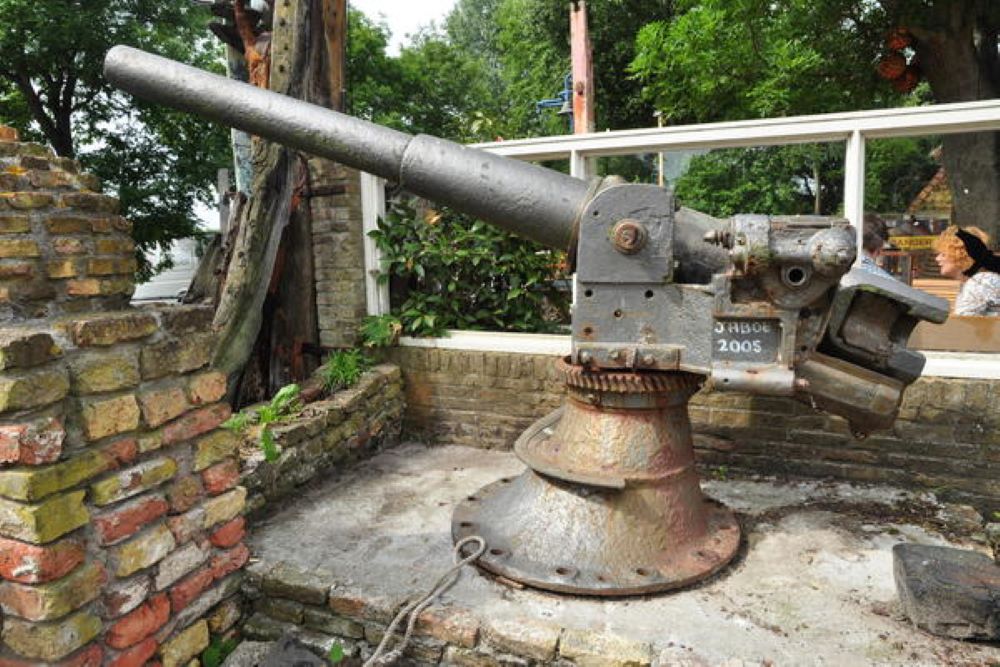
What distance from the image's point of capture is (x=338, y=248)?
449 centimetres

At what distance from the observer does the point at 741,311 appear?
2223 mm

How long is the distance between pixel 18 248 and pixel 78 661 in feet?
4.23

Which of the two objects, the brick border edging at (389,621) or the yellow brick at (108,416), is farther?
the brick border edging at (389,621)

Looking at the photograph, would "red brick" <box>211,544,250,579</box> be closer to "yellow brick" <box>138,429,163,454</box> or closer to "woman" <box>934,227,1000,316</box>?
"yellow brick" <box>138,429,163,454</box>

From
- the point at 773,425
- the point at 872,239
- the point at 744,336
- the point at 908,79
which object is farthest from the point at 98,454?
the point at 908,79

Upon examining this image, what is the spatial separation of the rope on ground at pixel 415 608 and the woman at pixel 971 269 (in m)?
2.92

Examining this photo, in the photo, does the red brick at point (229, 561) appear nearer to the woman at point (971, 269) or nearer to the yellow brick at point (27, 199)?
the yellow brick at point (27, 199)

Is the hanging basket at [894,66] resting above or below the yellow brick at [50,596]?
above

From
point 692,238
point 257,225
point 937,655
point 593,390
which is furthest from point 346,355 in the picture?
point 937,655

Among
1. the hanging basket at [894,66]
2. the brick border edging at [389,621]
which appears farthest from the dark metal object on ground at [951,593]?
the hanging basket at [894,66]

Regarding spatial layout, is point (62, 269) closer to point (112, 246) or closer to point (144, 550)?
point (112, 246)

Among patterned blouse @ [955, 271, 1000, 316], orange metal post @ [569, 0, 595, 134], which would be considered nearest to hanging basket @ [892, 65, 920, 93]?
orange metal post @ [569, 0, 595, 134]

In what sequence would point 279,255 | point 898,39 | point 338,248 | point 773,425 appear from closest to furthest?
point 773,425 → point 338,248 → point 279,255 → point 898,39

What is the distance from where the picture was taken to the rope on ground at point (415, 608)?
230 centimetres
